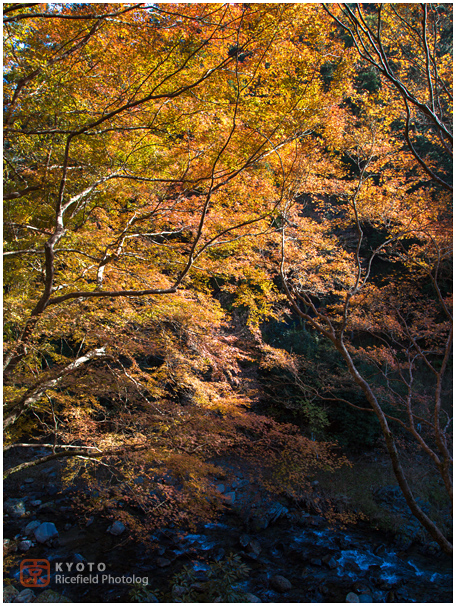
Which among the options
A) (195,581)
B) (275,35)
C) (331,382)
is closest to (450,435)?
(331,382)

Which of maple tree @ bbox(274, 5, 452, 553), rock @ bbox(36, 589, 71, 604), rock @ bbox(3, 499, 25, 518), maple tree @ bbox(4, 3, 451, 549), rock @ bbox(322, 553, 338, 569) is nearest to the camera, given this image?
maple tree @ bbox(4, 3, 451, 549)

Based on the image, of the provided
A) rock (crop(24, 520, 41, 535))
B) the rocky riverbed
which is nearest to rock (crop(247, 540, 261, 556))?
the rocky riverbed

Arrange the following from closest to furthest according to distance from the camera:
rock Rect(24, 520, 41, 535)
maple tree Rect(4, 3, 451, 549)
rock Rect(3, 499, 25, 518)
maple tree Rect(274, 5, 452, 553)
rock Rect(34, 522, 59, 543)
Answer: maple tree Rect(4, 3, 451, 549) < maple tree Rect(274, 5, 452, 553) < rock Rect(34, 522, 59, 543) < rock Rect(24, 520, 41, 535) < rock Rect(3, 499, 25, 518)

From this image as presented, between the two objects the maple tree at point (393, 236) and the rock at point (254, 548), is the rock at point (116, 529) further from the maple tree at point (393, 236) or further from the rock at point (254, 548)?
the maple tree at point (393, 236)

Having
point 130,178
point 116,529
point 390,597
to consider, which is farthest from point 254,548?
point 130,178

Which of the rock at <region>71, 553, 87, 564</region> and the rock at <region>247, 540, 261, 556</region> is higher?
the rock at <region>71, 553, 87, 564</region>

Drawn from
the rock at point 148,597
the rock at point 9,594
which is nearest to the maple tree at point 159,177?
the rock at point 148,597

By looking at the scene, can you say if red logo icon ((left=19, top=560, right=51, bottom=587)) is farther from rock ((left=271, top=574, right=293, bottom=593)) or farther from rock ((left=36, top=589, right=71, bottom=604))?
rock ((left=271, top=574, right=293, bottom=593))

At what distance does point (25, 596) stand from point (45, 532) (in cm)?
160

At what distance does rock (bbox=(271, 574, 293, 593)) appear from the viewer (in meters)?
5.69

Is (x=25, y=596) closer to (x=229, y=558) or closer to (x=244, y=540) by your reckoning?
(x=229, y=558)

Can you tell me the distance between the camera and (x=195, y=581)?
5.55m

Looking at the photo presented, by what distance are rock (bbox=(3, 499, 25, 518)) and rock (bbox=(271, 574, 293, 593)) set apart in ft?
16.8

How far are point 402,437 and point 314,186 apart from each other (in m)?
7.73
